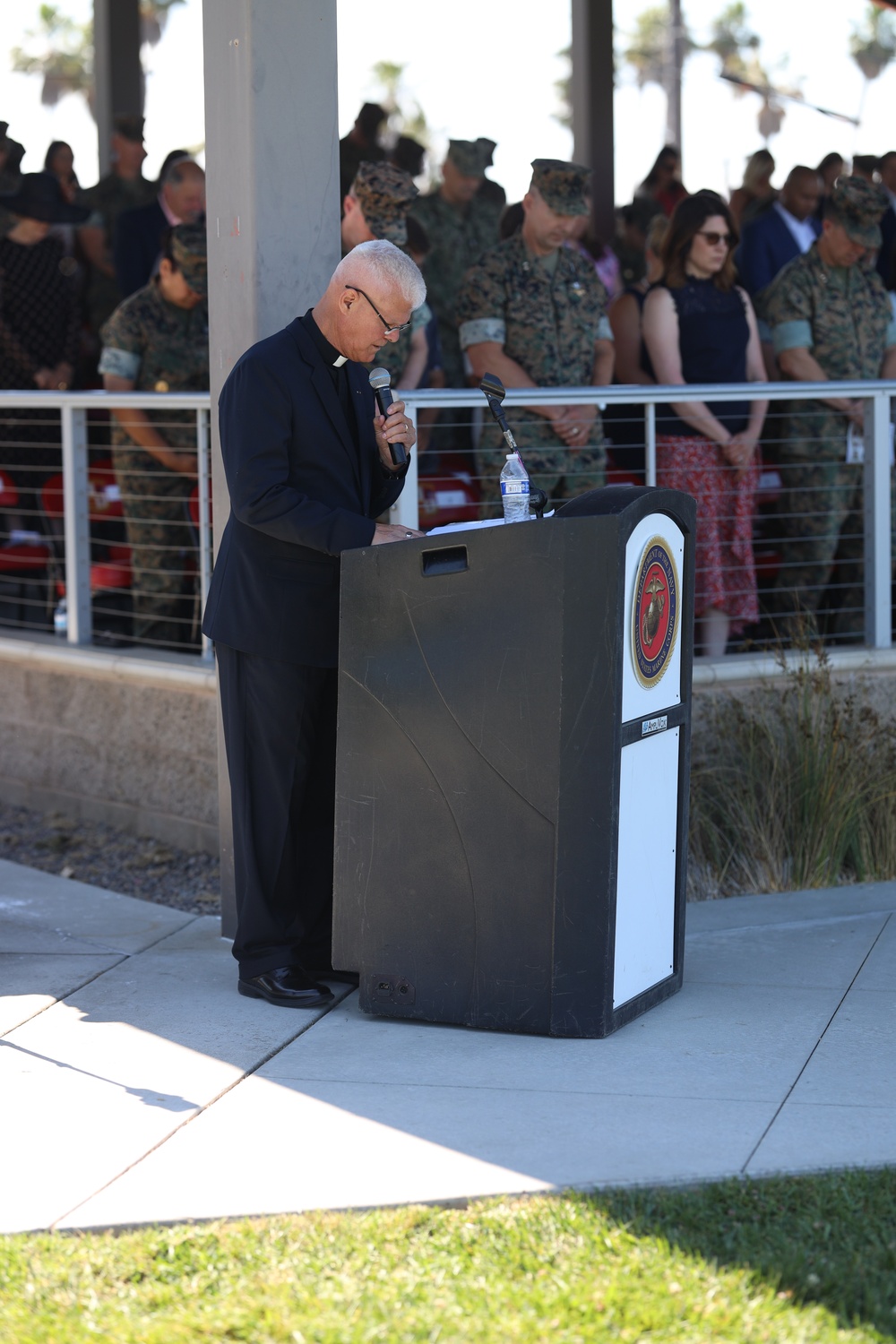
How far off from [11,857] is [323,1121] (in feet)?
11.4

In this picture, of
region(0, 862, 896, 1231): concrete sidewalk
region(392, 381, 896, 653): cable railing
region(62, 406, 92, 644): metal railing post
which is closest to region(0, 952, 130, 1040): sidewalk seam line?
region(0, 862, 896, 1231): concrete sidewalk

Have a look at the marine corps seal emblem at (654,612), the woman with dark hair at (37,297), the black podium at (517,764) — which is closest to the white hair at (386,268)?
the black podium at (517,764)

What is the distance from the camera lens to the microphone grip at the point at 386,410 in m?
4.36

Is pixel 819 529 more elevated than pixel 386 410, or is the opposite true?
pixel 386 410

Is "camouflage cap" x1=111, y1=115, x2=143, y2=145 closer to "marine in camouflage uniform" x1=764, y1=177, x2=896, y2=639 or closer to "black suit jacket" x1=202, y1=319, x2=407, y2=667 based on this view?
"marine in camouflage uniform" x1=764, y1=177, x2=896, y2=639

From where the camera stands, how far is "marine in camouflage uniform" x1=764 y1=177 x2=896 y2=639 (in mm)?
7125

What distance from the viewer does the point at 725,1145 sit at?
3.52 m

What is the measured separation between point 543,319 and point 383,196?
85cm

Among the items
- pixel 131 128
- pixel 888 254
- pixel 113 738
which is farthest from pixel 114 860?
pixel 131 128

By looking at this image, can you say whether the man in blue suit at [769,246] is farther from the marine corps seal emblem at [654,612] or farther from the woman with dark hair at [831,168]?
the marine corps seal emblem at [654,612]

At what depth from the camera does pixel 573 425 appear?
653 centimetres

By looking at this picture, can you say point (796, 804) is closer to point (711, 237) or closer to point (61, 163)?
point (711, 237)

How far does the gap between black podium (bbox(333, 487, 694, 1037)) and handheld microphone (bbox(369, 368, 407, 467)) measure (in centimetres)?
28

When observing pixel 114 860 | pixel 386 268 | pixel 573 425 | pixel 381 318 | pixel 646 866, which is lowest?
pixel 114 860
